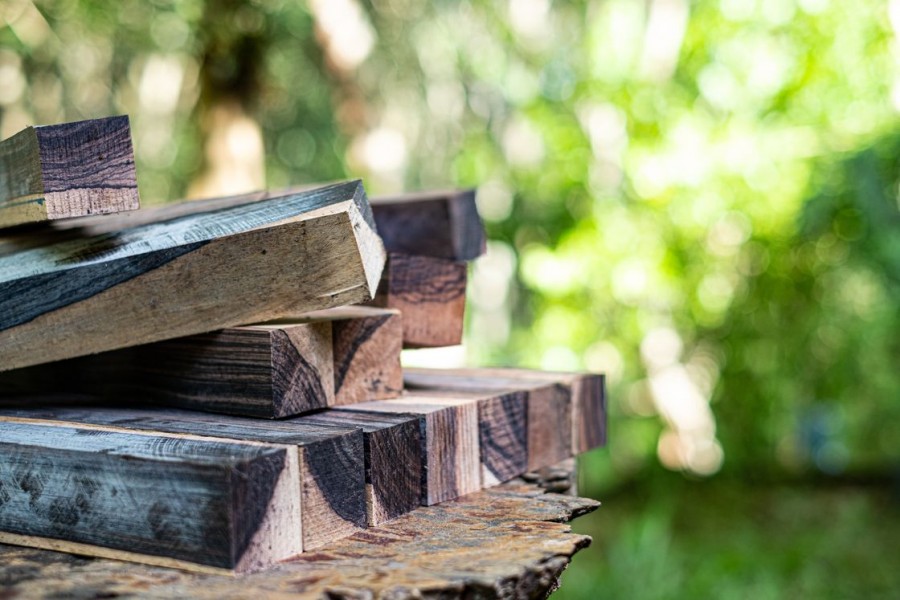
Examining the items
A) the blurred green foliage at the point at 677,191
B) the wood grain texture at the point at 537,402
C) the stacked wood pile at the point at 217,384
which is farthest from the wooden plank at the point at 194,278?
the blurred green foliage at the point at 677,191

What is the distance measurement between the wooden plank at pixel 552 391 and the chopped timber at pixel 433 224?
0.23 metres

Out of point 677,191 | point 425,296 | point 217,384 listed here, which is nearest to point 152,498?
point 217,384

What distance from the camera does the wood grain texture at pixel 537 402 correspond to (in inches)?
56.7

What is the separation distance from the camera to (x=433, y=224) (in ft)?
5.43

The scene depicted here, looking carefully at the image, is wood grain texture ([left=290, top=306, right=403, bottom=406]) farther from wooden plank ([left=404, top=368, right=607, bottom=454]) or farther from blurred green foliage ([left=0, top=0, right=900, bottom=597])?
blurred green foliage ([left=0, top=0, right=900, bottom=597])

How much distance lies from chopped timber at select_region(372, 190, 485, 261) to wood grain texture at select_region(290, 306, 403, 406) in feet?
1.02

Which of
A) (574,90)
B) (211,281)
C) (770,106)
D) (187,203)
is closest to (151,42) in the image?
(574,90)

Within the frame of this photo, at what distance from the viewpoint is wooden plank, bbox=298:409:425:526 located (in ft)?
3.59

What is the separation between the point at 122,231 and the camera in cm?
134

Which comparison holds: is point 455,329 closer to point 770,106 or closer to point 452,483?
point 452,483

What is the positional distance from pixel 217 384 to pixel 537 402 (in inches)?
20.4

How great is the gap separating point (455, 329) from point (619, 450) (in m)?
4.07

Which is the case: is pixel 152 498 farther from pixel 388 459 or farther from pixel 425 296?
pixel 425 296

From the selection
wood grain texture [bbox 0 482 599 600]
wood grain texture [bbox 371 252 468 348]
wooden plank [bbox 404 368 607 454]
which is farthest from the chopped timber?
wood grain texture [bbox 0 482 599 600]
